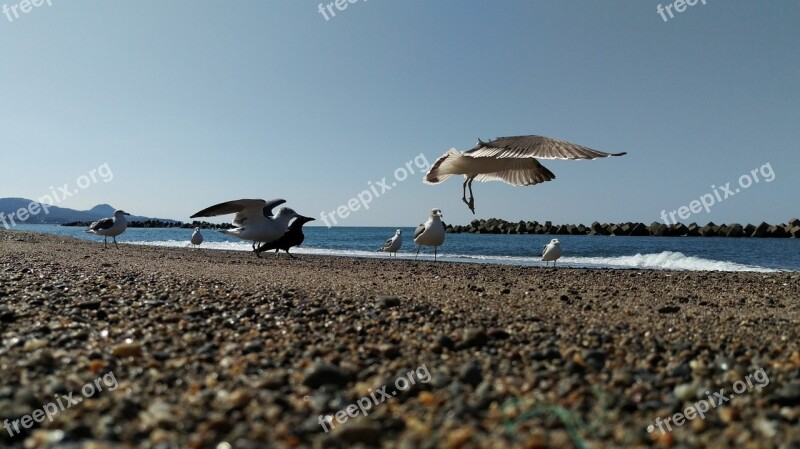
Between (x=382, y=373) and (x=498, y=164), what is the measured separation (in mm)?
6744

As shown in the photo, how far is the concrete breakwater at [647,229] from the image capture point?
1769 inches

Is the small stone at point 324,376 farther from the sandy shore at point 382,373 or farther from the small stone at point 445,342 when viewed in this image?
the small stone at point 445,342

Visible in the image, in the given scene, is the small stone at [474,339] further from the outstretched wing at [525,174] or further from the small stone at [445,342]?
the outstretched wing at [525,174]

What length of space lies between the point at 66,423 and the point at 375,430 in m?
1.20

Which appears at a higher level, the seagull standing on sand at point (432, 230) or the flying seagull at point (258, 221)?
the flying seagull at point (258, 221)

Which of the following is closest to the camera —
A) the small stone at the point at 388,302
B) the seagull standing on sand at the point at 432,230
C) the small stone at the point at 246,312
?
the small stone at the point at 246,312

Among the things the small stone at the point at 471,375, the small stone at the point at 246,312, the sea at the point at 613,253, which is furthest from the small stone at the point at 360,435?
the sea at the point at 613,253

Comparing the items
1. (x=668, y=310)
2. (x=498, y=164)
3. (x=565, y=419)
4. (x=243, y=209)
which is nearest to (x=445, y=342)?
(x=565, y=419)

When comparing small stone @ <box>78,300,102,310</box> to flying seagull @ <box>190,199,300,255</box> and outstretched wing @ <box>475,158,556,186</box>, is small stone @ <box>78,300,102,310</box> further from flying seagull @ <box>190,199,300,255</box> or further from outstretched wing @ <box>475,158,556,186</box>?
outstretched wing @ <box>475,158,556,186</box>

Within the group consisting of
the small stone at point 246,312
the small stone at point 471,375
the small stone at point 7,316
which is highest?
the small stone at point 7,316

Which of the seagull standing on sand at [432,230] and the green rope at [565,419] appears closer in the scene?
the green rope at [565,419]

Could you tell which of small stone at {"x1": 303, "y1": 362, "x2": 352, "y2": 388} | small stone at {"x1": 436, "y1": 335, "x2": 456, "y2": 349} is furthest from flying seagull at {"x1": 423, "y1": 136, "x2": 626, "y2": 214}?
small stone at {"x1": 303, "y1": 362, "x2": 352, "y2": 388}

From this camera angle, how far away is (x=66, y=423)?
6.53 feet

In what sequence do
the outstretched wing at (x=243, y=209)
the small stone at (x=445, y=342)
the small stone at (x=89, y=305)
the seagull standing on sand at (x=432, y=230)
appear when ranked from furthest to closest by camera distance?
the seagull standing on sand at (x=432, y=230) → the outstretched wing at (x=243, y=209) → the small stone at (x=89, y=305) → the small stone at (x=445, y=342)
